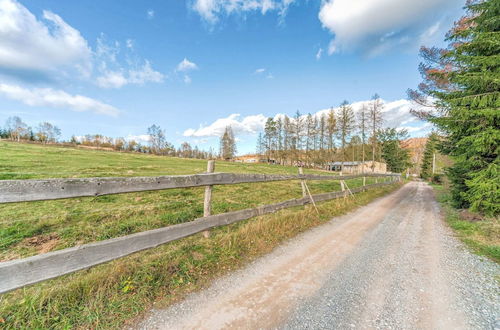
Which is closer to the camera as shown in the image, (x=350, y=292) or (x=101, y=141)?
(x=350, y=292)

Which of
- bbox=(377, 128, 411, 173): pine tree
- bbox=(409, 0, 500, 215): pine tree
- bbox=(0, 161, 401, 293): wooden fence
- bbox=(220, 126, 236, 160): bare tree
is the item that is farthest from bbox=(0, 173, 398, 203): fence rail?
bbox=(220, 126, 236, 160): bare tree

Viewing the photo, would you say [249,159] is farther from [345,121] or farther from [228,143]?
[345,121]

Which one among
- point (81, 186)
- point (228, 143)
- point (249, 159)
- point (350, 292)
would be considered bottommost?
point (350, 292)

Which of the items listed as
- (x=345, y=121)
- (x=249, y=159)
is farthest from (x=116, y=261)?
(x=249, y=159)

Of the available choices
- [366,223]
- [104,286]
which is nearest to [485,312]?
[366,223]

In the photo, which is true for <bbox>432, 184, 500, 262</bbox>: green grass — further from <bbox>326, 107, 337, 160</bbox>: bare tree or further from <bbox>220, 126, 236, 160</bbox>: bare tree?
<bbox>220, 126, 236, 160</bbox>: bare tree

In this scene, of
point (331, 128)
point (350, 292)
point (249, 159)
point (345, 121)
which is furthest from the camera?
point (249, 159)

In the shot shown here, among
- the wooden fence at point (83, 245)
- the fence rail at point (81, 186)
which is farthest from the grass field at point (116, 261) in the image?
the fence rail at point (81, 186)

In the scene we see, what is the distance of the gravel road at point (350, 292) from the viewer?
7.02ft

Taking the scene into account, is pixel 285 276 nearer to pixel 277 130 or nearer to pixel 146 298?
pixel 146 298

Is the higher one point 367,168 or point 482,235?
point 367,168

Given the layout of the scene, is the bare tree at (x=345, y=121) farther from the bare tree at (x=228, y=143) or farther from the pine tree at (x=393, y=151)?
the bare tree at (x=228, y=143)

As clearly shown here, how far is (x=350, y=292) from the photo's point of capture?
→ 8.71 ft

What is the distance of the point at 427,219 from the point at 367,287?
19.7 feet
